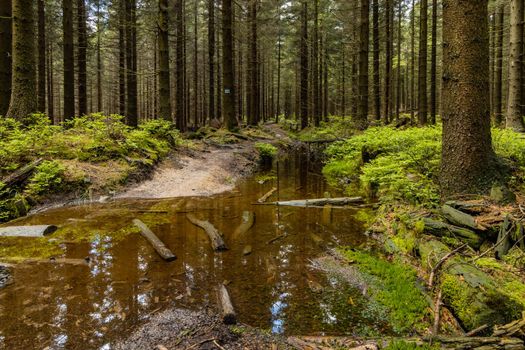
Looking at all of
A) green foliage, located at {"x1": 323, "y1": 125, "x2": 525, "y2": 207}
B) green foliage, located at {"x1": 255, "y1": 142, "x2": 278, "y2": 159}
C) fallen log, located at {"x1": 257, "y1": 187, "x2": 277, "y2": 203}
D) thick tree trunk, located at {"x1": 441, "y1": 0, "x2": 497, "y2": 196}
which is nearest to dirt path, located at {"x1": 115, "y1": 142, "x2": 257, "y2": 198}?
green foliage, located at {"x1": 255, "y1": 142, "x2": 278, "y2": 159}

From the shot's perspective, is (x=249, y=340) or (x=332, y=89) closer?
(x=249, y=340)

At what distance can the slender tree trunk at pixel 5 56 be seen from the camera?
11.2 meters

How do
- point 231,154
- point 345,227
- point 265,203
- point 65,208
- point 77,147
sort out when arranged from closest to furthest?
1. point 345,227
2. point 65,208
3. point 265,203
4. point 77,147
5. point 231,154

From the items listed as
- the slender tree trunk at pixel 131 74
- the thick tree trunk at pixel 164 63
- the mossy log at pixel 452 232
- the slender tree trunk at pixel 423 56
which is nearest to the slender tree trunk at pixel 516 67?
the slender tree trunk at pixel 423 56

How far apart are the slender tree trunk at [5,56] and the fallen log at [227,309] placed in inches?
437

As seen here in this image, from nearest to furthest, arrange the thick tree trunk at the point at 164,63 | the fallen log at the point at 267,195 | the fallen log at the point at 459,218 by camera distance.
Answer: the fallen log at the point at 459,218 → the fallen log at the point at 267,195 → the thick tree trunk at the point at 164,63

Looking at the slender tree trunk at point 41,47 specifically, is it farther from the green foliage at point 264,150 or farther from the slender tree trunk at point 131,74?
the green foliage at point 264,150

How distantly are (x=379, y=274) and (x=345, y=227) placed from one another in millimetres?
2074

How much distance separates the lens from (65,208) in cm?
761

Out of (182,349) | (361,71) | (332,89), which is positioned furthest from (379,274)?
(332,89)

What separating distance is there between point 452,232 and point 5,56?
528 inches

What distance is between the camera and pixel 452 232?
4852 millimetres

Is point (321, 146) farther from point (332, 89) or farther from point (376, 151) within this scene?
point (332, 89)

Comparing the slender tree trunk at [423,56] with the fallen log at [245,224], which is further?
the slender tree trunk at [423,56]
